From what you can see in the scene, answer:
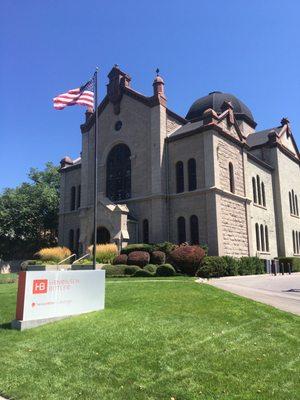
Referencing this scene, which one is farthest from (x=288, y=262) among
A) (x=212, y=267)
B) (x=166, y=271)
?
(x=166, y=271)

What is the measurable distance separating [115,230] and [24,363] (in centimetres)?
2370

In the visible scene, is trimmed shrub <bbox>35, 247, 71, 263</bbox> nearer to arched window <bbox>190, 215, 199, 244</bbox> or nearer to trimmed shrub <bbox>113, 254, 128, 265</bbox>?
trimmed shrub <bbox>113, 254, 128, 265</bbox>

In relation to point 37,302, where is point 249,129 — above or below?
above

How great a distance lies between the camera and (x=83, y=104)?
19.9 m

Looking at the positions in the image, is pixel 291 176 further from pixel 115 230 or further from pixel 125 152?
pixel 115 230

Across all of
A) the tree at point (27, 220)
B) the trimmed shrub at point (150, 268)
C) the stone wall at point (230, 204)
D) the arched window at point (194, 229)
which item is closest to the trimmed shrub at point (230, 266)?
the stone wall at point (230, 204)

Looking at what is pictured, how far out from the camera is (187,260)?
79.8ft

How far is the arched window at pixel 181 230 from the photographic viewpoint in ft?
100.0

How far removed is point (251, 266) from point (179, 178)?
894 cm

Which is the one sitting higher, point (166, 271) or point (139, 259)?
point (139, 259)

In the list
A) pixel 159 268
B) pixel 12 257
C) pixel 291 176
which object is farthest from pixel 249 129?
pixel 12 257

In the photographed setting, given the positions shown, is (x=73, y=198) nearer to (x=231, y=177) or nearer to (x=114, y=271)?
(x=231, y=177)

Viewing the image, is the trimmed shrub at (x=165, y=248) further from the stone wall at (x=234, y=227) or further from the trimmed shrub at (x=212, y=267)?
the stone wall at (x=234, y=227)

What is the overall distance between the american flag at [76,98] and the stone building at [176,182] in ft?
41.0
